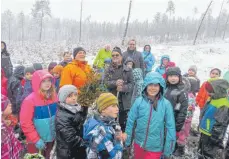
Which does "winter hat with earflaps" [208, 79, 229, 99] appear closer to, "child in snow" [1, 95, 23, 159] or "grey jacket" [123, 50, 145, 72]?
"grey jacket" [123, 50, 145, 72]

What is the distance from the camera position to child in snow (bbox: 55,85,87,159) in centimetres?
297

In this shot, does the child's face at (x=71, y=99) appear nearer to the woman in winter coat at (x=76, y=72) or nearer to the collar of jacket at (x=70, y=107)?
the collar of jacket at (x=70, y=107)

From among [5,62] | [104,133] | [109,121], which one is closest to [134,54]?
[5,62]

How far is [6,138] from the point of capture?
2.33 meters

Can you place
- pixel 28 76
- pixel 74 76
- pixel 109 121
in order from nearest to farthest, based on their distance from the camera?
1. pixel 109 121
2. pixel 74 76
3. pixel 28 76

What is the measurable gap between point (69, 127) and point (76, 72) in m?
1.24

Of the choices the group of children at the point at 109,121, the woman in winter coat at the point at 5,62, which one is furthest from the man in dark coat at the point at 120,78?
the woman in winter coat at the point at 5,62

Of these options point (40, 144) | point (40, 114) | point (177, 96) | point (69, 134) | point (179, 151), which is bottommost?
point (179, 151)

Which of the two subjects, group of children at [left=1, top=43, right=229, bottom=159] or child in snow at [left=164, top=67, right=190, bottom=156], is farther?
child in snow at [left=164, top=67, right=190, bottom=156]

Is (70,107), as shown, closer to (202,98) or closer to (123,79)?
(123,79)

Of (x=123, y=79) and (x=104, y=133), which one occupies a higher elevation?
(x=123, y=79)

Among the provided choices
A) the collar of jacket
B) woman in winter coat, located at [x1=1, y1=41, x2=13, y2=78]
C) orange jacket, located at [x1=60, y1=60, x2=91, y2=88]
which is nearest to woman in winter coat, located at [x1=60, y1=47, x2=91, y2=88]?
orange jacket, located at [x1=60, y1=60, x2=91, y2=88]

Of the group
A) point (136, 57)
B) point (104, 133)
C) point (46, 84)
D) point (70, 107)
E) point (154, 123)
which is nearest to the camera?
point (104, 133)

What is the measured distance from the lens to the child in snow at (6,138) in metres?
2.29
